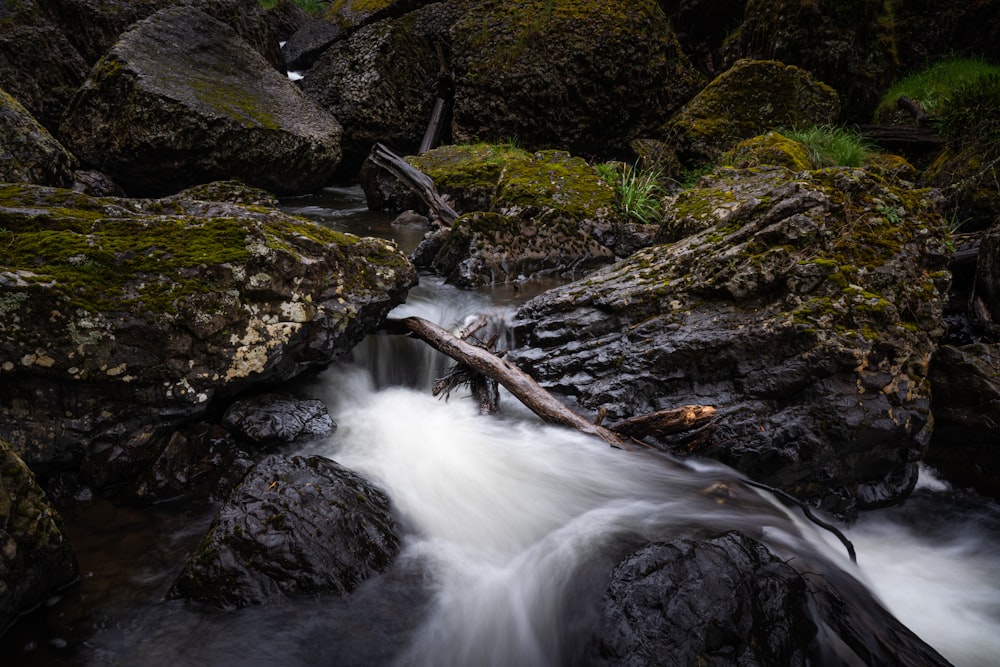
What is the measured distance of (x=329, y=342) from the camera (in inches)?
134

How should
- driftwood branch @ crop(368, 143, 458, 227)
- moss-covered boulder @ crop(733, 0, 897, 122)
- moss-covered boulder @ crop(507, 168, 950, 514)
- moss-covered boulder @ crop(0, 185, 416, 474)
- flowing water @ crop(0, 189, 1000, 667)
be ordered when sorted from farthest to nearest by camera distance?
moss-covered boulder @ crop(733, 0, 897, 122) < driftwood branch @ crop(368, 143, 458, 227) < moss-covered boulder @ crop(507, 168, 950, 514) < moss-covered boulder @ crop(0, 185, 416, 474) < flowing water @ crop(0, 189, 1000, 667)

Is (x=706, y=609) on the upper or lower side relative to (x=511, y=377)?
lower

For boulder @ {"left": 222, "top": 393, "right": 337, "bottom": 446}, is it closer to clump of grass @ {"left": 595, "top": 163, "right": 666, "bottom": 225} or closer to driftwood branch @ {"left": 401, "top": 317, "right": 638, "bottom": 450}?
driftwood branch @ {"left": 401, "top": 317, "right": 638, "bottom": 450}

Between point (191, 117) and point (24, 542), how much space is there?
22.6 ft

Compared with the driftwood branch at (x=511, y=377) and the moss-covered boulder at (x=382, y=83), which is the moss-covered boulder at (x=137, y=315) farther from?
the moss-covered boulder at (x=382, y=83)

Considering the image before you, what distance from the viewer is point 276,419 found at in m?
3.17

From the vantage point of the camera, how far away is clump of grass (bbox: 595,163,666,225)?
21.7ft

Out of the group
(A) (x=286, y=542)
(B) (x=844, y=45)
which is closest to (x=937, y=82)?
(B) (x=844, y=45)

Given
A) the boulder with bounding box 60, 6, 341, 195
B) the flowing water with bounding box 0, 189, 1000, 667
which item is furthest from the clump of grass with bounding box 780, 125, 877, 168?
the boulder with bounding box 60, 6, 341, 195

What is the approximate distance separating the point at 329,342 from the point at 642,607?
2537mm

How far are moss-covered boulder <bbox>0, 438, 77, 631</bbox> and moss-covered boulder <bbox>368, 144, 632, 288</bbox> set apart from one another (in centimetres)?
410

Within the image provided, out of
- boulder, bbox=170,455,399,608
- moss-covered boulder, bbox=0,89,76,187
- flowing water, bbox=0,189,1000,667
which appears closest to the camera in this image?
flowing water, bbox=0,189,1000,667

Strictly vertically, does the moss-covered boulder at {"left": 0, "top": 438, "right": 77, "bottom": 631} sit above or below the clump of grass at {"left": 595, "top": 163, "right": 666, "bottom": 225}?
below

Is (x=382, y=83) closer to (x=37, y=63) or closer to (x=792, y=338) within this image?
(x=37, y=63)
